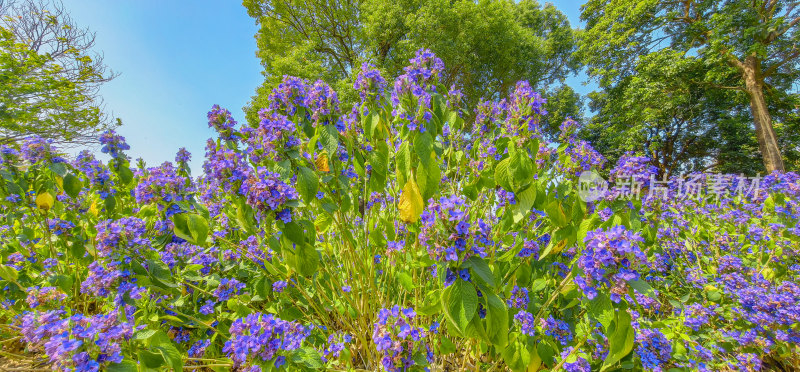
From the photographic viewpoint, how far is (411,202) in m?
1.35

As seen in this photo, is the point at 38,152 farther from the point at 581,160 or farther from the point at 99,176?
the point at 581,160

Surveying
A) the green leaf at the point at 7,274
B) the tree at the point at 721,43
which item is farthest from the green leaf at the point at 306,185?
the tree at the point at 721,43

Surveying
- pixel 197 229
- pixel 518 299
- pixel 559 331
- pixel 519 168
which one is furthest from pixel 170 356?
pixel 559 331

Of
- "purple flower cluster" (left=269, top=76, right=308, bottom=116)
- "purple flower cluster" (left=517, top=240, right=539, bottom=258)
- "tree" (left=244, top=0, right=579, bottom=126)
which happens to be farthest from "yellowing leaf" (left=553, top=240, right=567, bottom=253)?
"tree" (left=244, top=0, right=579, bottom=126)

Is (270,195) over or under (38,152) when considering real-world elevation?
under

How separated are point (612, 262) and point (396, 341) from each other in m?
0.84

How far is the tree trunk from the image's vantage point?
9.49 meters

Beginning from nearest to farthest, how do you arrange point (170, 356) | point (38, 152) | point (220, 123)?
point (170, 356), point (220, 123), point (38, 152)

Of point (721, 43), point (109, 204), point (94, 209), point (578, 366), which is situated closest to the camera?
point (578, 366)

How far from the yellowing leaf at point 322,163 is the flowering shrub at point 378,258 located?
16mm

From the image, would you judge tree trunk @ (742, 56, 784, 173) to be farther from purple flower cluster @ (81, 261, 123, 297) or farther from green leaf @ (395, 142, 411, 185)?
purple flower cluster @ (81, 261, 123, 297)

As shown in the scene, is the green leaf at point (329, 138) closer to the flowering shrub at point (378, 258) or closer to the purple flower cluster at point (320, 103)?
the flowering shrub at point (378, 258)

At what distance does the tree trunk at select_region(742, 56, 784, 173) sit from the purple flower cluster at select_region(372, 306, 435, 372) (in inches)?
541

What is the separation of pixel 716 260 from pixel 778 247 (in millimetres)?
404
